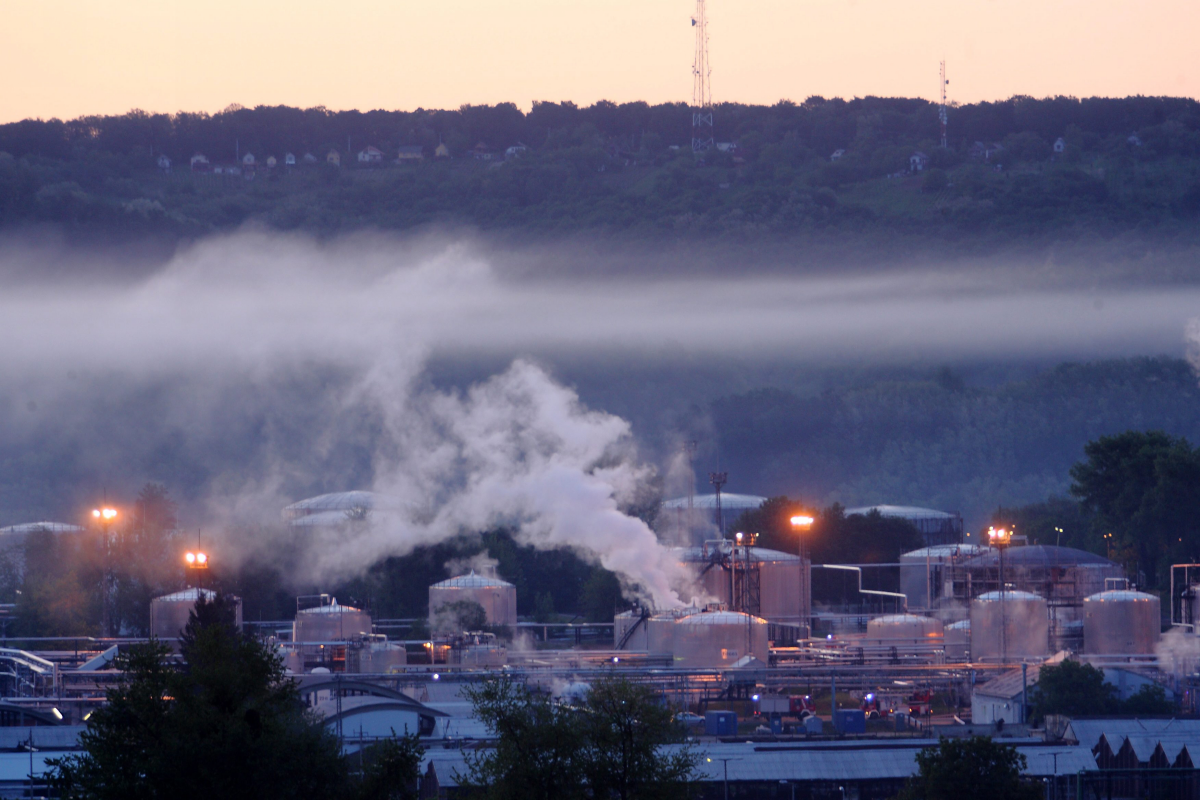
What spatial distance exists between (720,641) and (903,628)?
12932 millimetres

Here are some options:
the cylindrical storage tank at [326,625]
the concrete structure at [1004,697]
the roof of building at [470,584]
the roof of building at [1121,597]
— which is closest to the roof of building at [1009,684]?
the concrete structure at [1004,697]

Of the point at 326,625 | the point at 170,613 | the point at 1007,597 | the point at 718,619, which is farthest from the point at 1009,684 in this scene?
the point at 170,613

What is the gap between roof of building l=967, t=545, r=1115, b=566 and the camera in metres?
77.9

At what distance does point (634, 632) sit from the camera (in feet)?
226

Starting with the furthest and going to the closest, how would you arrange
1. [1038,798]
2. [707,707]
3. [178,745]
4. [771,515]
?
[771,515] < [707,707] < [1038,798] < [178,745]

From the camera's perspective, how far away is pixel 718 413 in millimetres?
193375

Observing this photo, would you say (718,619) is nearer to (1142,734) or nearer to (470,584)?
(470,584)

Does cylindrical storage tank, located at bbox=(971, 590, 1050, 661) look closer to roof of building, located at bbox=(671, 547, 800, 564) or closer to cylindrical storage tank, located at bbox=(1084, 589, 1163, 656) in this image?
cylindrical storage tank, located at bbox=(1084, 589, 1163, 656)

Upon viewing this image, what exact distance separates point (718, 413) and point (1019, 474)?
3685 centimetres

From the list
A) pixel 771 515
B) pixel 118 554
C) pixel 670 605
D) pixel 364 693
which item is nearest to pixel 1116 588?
pixel 670 605

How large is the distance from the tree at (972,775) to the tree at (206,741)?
14739mm

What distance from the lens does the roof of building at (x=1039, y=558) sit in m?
77.9

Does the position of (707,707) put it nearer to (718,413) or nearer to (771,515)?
(771,515)

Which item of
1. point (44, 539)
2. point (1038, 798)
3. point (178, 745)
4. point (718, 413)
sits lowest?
point (1038, 798)
